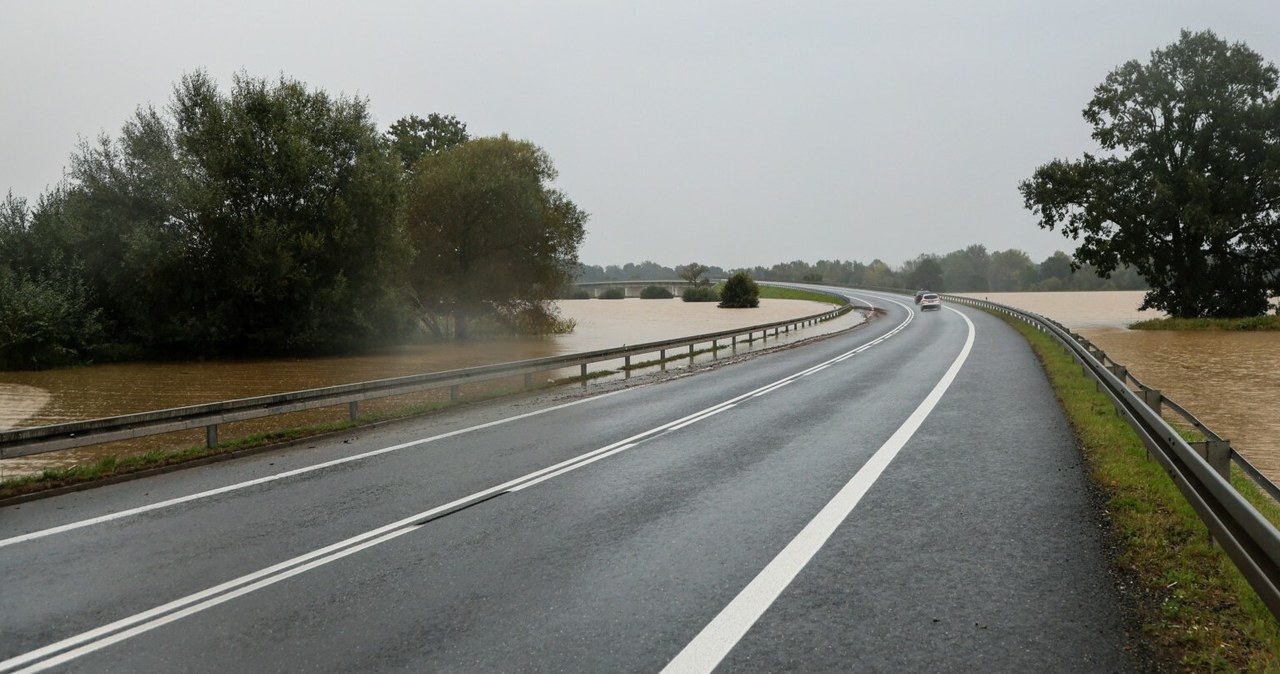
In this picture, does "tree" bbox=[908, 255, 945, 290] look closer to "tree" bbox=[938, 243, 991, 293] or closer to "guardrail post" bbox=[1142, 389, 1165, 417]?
"tree" bbox=[938, 243, 991, 293]

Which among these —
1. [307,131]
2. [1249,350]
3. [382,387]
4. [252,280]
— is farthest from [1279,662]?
[307,131]

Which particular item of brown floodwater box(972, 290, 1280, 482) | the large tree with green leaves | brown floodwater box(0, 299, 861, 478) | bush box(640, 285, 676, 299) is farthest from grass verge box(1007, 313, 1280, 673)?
bush box(640, 285, 676, 299)

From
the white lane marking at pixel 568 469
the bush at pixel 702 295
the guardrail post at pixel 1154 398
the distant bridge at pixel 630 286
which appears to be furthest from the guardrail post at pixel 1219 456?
the distant bridge at pixel 630 286

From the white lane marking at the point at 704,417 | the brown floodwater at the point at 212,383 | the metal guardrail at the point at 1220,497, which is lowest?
the brown floodwater at the point at 212,383

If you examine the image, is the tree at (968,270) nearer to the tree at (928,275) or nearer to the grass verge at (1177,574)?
the tree at (928,275)

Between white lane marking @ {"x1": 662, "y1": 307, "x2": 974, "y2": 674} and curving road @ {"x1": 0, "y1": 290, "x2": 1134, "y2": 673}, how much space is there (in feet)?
0.07

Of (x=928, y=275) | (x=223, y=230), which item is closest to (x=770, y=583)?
(x=223, y=230)

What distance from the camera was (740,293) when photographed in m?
82.9

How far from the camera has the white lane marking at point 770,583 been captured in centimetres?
411

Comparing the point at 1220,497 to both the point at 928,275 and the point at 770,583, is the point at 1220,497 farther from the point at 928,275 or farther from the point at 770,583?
the point at 928,275

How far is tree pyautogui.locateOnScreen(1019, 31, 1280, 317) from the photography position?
135ft

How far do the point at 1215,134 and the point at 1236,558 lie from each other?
48501mm

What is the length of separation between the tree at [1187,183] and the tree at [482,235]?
28.9 meters

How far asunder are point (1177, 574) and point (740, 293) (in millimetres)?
78328
